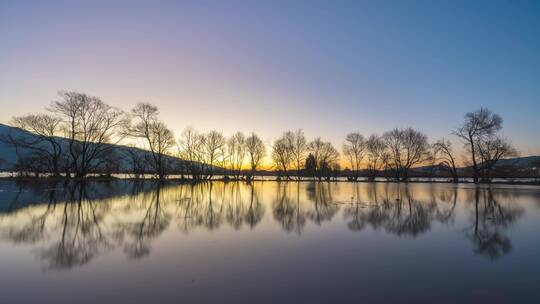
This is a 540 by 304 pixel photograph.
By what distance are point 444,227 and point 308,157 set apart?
6586 cm

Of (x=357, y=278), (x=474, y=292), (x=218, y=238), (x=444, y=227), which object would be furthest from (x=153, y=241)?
(x=444, y=227)

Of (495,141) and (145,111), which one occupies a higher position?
(145,111)

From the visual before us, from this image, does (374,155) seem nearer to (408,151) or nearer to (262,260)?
(408,151)

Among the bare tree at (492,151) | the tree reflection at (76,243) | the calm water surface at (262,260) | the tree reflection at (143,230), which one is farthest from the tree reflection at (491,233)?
the bare tree at (492,151)

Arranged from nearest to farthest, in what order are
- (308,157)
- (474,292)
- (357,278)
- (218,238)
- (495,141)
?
(474,292), (357,278), (218,238), (495,141), (308,157)

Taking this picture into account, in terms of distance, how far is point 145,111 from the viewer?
48.0 m

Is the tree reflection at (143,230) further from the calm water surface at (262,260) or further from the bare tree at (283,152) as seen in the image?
the bare tree at (283,152)

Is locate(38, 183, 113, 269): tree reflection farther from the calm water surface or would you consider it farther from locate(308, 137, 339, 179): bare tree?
locate(308, 137, 339, 179): bare tree

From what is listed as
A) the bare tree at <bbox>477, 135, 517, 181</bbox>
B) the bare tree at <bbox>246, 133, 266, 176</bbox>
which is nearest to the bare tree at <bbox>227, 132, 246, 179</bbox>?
the bare tree at <bbox>246, 133, 266, 176</bbox>

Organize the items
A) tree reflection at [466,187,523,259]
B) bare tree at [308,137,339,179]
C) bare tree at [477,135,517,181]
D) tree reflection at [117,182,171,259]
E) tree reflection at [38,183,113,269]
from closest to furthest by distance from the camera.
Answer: tree reflection at [38,183,113,269]
tree reflection at [117,182,171,259]
tree reflection at [466,187,523,259]
bare tree at [477,135,517,181]
bare tree at [308,137,339,179]

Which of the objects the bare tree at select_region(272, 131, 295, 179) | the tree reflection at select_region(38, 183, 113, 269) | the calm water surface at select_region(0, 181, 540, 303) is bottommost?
the calm water surface at select_region(0, 181, 540, 303)

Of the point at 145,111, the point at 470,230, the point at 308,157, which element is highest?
the point at 145,111

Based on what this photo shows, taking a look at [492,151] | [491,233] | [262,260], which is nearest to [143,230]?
[262,260]

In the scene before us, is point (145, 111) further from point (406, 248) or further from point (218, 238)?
point (406, 248)
